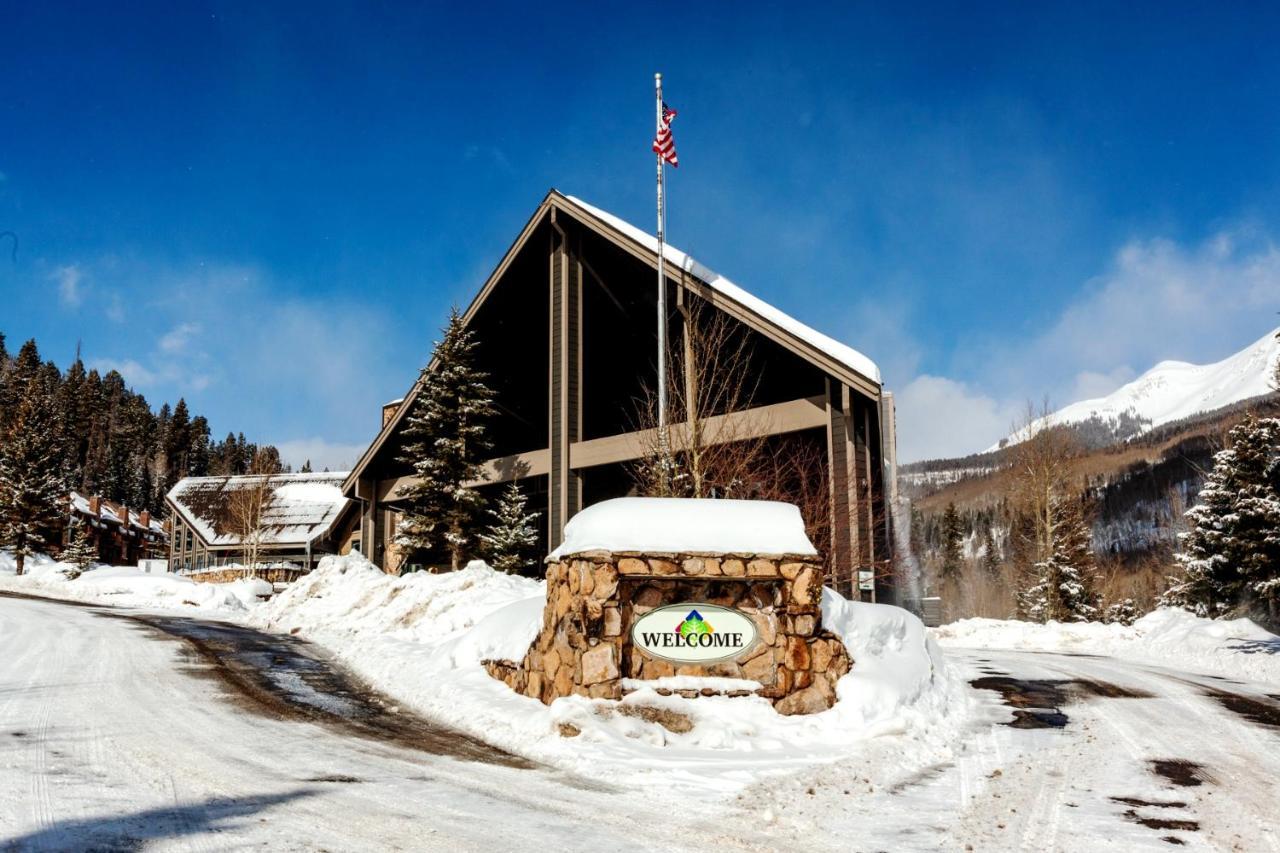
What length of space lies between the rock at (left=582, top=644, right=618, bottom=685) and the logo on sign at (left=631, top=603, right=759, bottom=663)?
368 millimetres

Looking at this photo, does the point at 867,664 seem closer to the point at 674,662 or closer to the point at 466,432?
the point at 674,662

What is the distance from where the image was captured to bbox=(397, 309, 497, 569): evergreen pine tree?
26.1 m

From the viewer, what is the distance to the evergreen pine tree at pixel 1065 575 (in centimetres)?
3047

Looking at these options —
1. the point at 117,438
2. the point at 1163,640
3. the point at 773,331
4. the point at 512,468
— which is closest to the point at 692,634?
the point at 773,331

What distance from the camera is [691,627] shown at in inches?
357

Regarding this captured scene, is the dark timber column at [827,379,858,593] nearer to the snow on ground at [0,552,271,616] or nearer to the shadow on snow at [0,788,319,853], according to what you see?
the shadow on snow at [0,788,319,853]

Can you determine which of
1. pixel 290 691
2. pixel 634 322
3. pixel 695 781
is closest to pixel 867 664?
pixel 695 781

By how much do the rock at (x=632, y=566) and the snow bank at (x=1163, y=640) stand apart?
37.0 feet

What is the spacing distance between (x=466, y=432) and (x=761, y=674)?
1890 centimetres

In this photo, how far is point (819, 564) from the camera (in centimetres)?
945

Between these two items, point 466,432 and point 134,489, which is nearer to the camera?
point 466,432

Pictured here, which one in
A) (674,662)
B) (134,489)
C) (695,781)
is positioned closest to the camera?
(695,781)

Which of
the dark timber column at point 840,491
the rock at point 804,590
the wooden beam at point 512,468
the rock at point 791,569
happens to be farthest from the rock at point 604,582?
the wooden beam at point 512,468

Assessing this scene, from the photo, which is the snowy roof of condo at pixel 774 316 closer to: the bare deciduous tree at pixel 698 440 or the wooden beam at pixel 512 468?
the bare deciduous tree at pixel 698 440
